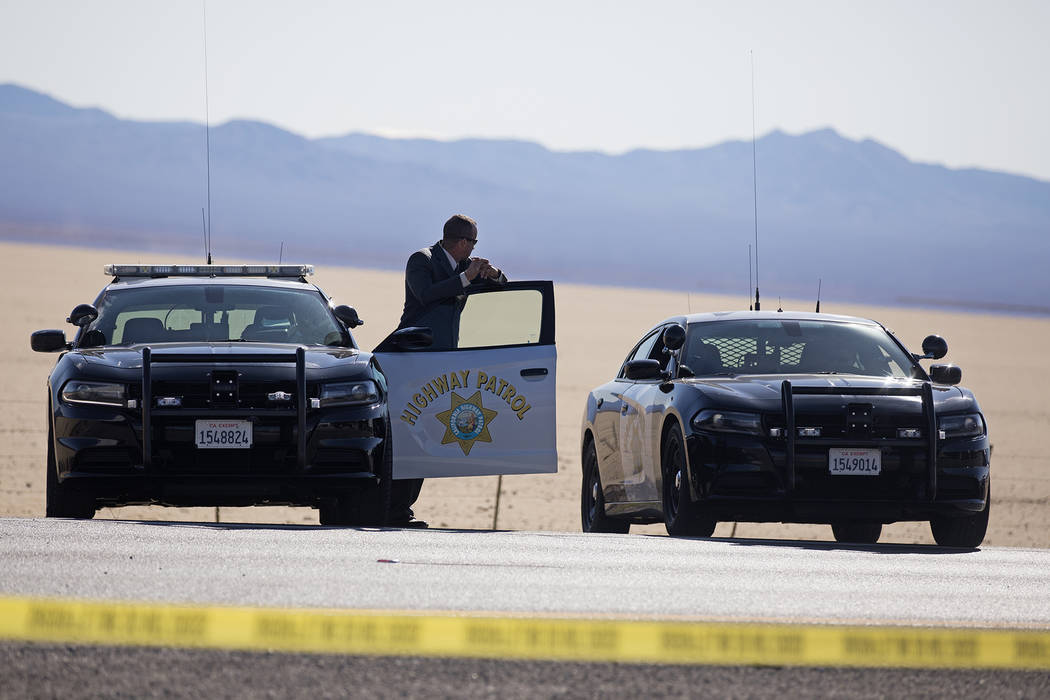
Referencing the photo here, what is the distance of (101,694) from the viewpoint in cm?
502

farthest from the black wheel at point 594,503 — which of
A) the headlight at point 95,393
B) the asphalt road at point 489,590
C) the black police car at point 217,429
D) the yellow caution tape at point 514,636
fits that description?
the yellow caution tape at point 514,636

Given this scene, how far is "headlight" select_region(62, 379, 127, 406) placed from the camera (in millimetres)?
10109

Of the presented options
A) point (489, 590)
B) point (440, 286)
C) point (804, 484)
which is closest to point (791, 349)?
point (804, 484)

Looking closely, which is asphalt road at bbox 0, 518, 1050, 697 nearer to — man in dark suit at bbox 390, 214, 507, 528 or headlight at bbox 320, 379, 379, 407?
headlight at bbox 320, 379, 379, 407

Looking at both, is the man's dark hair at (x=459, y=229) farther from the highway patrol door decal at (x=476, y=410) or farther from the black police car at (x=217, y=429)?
the black police car at (x=217, y=429)

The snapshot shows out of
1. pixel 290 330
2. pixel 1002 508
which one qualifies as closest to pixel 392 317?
pixel 1002 508

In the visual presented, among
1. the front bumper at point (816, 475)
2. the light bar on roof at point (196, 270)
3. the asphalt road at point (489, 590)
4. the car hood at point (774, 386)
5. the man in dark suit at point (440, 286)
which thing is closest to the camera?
the asphalt road at point (489, 590)

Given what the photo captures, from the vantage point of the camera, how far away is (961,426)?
35.6ft

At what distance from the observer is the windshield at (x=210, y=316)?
37.3 ft

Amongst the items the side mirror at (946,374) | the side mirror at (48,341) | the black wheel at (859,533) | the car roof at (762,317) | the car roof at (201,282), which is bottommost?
the black wheel at (859,533)

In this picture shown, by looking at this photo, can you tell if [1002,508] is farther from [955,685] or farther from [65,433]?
[955,685]

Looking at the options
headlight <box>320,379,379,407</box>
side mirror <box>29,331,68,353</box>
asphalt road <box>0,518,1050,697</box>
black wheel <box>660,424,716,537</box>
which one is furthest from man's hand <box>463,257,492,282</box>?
side mirror <box>29,331,68,353</box>

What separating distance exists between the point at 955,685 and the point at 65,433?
619 cm

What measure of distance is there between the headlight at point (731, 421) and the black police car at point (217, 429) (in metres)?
1.98
